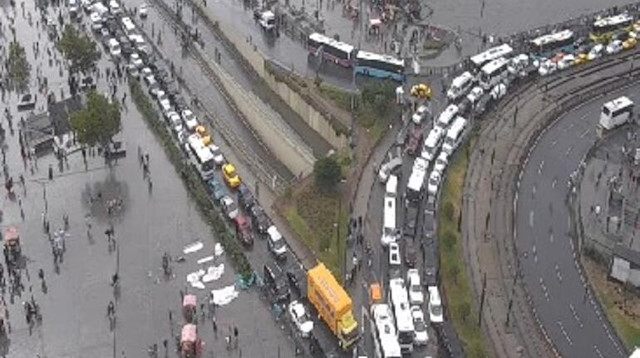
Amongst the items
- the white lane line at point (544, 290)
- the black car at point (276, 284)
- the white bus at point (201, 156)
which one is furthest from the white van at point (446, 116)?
the black car at point (276, 284)

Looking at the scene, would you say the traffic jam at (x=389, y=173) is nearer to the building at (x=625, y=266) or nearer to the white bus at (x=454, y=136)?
the white bus at (x=454, y=136)

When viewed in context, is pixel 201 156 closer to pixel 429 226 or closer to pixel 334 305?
pixel 429 226

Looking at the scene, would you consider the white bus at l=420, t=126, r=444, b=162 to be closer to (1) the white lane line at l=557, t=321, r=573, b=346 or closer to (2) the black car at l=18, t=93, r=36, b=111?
(1) the white lane line at l=557, t=321, r=573, b=346

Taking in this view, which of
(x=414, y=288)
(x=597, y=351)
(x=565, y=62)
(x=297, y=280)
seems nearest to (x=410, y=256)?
(x=414, y=288)

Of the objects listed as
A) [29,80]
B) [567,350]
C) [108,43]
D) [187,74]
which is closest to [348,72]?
[187,74]

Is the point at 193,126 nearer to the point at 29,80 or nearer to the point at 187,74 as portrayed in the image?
the point at 187,74

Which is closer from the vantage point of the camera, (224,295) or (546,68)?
(224,295)
